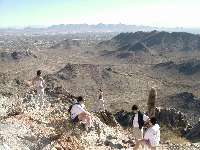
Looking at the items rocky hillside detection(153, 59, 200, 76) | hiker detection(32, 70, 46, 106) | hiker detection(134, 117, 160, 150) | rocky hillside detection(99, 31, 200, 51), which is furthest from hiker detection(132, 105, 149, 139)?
rocky hillside detection(99, 31, 200, 51)

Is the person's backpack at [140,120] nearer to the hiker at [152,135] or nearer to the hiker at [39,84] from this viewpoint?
the hiker at [152,135]

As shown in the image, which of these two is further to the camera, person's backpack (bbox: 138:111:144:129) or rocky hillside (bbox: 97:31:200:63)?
rocky hillside (bbox: 97:31:200:63)

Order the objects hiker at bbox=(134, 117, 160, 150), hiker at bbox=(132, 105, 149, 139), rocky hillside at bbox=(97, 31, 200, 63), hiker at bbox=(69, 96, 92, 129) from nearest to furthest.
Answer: hiker at bbox=(134, 117, 160, 150), hiker at bbox=(132, 105, 149, 139), hiker at bbox=(69, 96, 92, 129), rocky hillside at bbox=(97, 31, 200, 63)

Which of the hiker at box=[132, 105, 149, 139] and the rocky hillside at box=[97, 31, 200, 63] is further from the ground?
the hiker at box=[132, 105, 149, 139]

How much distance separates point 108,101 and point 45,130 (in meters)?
56.9

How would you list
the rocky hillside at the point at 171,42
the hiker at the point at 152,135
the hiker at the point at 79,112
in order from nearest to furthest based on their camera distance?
the hiker at the point at 152,135
the hiker at the point at 79,112
the rocky hillside at the point at 171,42

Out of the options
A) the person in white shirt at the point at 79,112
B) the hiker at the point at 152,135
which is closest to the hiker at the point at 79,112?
the person in white shirt at the point at 79,112

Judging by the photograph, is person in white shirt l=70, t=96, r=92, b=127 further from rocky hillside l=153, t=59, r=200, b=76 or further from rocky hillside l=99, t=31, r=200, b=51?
rocky hillside l=99, t=31, r=200, b=51

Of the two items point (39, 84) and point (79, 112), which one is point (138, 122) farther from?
point (39, 84)

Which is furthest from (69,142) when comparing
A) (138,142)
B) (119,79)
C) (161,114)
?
(119,79)

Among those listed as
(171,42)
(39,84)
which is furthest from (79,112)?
(171,42)

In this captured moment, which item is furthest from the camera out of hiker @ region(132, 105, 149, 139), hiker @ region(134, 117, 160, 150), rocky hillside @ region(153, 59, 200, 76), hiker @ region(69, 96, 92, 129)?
rocky hillside @ region(153, 59, 200, 76)

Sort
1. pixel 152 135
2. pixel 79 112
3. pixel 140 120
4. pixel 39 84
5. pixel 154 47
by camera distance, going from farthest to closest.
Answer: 1. pixel 154 47
2. pixel 39 84
3. pixel 79 112
4. pixel 140 120
5. pixel 152 135

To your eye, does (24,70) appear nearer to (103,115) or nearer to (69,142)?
(103,115)
